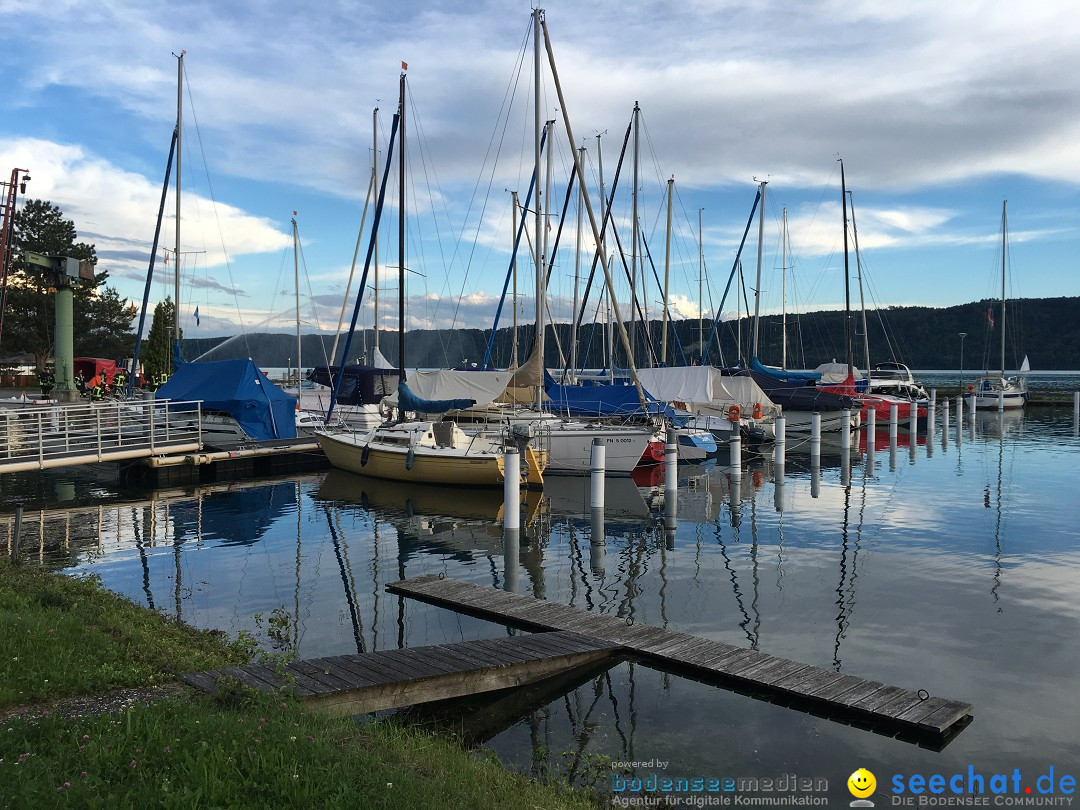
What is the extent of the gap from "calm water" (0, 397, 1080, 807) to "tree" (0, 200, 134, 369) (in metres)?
31.2

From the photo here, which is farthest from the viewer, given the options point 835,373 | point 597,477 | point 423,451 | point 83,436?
point 835,373

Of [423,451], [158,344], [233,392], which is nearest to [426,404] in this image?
[423,451]

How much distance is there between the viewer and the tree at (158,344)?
5197 cm

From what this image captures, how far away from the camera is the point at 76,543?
1758cm

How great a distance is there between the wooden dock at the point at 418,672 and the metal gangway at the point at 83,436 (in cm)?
1725

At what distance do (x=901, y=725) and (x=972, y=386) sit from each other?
69.7 meters

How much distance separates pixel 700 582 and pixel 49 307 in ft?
175

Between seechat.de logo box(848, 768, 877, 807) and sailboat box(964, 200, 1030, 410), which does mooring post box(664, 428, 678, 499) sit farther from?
sailboat box(964, 200, 1030, 410)

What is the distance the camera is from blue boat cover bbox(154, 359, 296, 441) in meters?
31.9

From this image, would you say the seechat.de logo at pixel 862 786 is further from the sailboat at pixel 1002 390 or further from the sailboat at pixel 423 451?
the sailboat at pixel 1002 390

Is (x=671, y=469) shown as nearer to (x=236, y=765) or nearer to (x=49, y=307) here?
(x=236, y=765)

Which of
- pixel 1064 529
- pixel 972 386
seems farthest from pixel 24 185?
pixel 972 386

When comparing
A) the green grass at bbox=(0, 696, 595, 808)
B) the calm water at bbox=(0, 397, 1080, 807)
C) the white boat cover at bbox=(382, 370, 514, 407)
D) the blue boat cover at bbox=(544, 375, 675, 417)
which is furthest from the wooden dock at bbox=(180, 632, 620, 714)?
the blue boat cover at bbox=(544, 375, 675, 417)

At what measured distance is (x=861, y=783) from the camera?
7.41m
